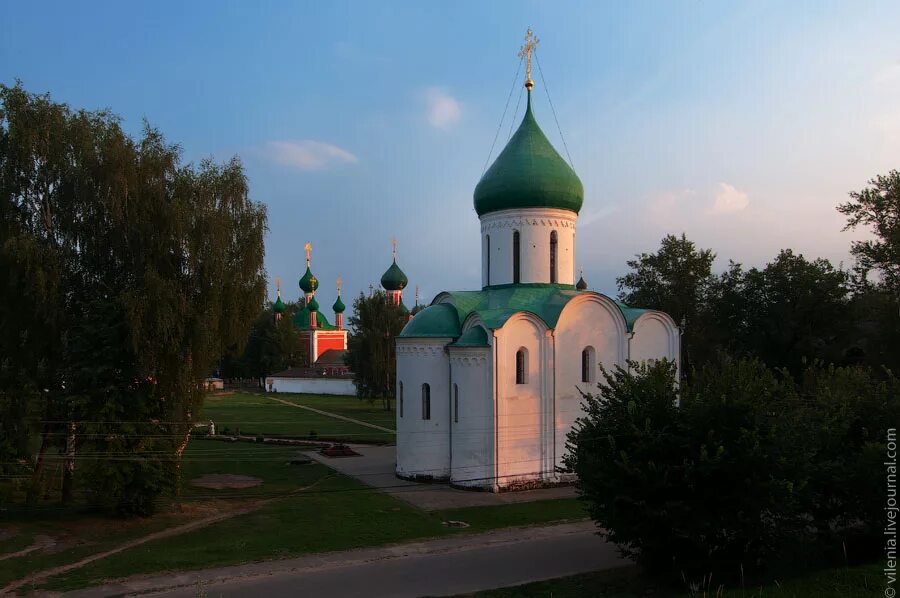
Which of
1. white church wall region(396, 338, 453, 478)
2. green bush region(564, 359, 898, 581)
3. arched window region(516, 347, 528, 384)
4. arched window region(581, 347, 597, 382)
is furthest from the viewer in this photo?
arched window region(581, 347, 597, 382)

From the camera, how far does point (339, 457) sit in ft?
83.9

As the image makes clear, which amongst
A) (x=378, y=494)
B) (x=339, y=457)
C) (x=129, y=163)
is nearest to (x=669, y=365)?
(x=378, y=494)

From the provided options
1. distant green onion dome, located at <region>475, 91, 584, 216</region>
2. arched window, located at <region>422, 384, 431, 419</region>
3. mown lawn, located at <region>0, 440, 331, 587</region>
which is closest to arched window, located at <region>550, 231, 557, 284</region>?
distant green onion dome, located at <region>475, 91, 584, 216</region>

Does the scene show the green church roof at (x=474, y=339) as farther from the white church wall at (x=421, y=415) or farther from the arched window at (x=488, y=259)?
the arched window at (x=488, y=259)

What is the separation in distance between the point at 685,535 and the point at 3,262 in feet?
49.2

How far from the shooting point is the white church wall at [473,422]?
19078 mm

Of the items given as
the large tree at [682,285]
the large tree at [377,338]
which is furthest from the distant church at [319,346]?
the large tree at [682,285]

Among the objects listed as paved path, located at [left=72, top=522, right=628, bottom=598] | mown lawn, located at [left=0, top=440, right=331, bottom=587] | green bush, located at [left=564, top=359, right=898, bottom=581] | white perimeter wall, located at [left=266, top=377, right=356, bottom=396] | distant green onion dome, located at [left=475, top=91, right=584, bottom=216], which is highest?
distant green onion dome, located at [left=475, top=91, right=584, bottom=216]

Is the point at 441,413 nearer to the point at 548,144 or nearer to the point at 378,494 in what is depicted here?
the point at 378,494

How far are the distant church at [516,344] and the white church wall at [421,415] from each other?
0.03 m

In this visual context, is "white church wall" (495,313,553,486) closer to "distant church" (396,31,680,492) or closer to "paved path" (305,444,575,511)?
"distant church" (396,31,680,492)

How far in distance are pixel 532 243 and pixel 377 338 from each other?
21.1 m

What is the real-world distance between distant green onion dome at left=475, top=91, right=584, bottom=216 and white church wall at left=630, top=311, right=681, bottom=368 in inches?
166

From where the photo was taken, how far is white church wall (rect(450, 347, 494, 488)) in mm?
19078
